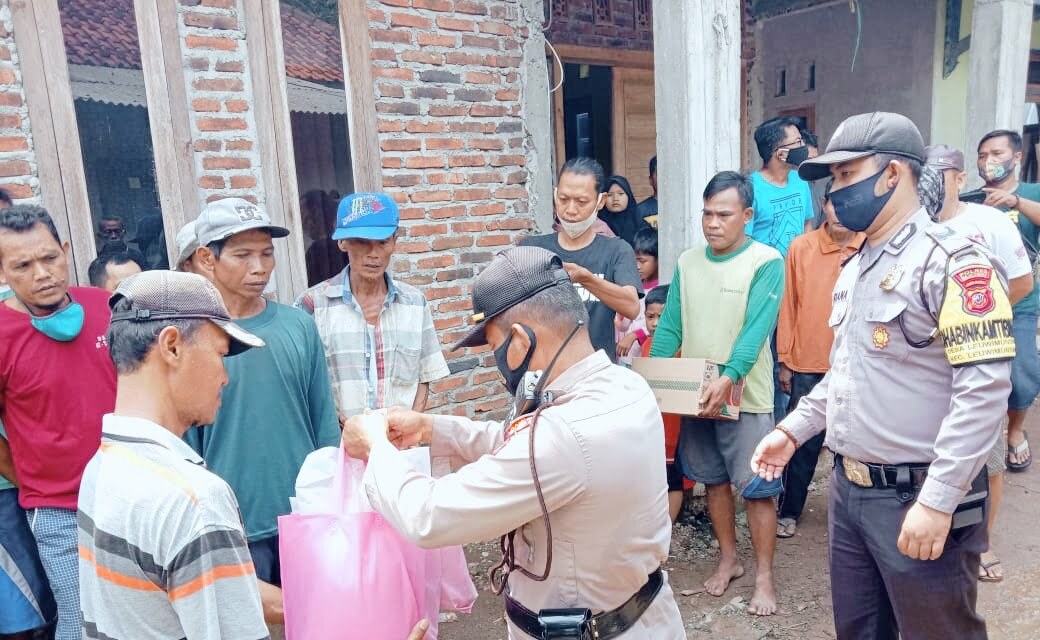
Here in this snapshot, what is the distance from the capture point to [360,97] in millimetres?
4086

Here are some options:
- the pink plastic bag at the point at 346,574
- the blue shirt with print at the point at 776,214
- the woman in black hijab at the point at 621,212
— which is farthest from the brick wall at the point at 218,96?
the blue shirt with print at the point at 776,214

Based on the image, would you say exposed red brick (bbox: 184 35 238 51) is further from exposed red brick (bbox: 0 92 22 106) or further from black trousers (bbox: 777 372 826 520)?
black trousers (bbox: 777 372 826 520)

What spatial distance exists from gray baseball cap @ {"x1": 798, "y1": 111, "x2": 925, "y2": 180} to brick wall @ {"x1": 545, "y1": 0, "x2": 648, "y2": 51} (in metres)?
4.19

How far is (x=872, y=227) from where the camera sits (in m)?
2.26

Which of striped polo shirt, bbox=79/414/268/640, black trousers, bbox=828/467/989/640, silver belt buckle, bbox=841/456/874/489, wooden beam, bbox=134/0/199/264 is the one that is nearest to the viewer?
striped polo shirt, bbox=79/414/268/640

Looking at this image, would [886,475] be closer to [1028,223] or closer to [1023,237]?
[1023,237]

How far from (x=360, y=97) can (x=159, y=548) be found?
10.6 feet

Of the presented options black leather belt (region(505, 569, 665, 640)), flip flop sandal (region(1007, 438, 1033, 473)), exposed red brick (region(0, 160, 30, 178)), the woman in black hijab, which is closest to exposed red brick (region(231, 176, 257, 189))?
exposed red brick (region(0, 160, 30, 178))

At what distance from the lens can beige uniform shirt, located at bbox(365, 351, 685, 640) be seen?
1.52 meters

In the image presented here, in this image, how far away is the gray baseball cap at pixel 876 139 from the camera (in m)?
2.16

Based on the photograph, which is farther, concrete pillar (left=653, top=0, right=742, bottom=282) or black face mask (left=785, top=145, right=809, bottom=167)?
black face mask (left=785, top=145, right=809, bottom=167)

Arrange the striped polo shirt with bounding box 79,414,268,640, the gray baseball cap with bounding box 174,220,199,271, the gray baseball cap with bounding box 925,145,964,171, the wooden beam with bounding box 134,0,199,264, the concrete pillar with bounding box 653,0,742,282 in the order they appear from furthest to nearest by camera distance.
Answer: the concrete pillar with bounding box 653,0,742,282
the gray baseball cap with bounding box 925,145,964,171
the wooden beam with bounding box 134,0,199,264
the gray baseball cap with bounding box 174,220,199,271
the striped polo shirt with bounding box 79,414,268,640

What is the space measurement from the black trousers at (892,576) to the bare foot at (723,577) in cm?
120

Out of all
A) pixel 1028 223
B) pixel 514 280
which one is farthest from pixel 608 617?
pixel 1028 223
